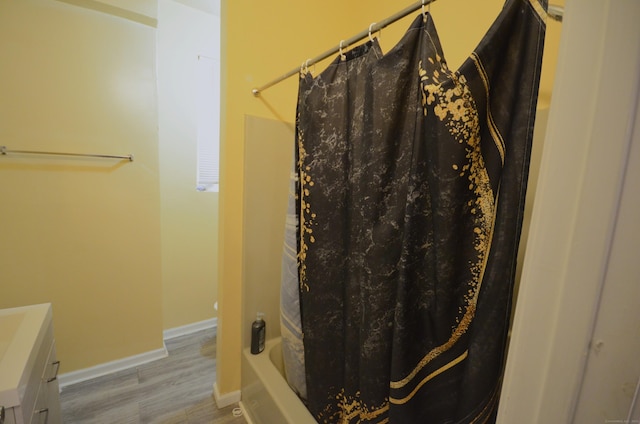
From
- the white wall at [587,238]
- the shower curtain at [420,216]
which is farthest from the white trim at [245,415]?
the white wall at [587,238]

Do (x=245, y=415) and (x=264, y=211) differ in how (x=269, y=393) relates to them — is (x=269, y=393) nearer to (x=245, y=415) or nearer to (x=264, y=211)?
(x=245, y=415)

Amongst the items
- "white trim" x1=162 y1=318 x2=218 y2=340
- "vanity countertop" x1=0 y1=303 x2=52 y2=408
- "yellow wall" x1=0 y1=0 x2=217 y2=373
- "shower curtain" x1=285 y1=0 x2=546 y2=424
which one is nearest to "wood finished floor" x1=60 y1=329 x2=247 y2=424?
"yellow wall" x1=0 y1=0 x2=217 y2=373

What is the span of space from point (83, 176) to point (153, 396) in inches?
57.8

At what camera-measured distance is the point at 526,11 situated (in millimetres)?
591

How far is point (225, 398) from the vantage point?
4.95 feet

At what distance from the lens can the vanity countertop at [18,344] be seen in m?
0.70

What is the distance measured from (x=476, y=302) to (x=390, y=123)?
23.7 inches

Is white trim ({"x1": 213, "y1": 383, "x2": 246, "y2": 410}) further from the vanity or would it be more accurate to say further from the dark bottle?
the vanity

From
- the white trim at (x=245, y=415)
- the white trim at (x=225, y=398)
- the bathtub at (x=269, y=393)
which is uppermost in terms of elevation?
the bathtub at (x=269, y=393)

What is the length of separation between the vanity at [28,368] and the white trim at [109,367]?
0.68 meters

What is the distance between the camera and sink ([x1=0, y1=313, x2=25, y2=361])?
0.97m

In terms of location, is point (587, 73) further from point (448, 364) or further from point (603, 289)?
point (448, 364)

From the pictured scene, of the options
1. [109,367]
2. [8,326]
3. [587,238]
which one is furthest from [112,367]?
[587,238]

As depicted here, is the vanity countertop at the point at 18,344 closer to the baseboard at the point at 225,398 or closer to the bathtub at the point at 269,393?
the bathtub at the point at 269,393
